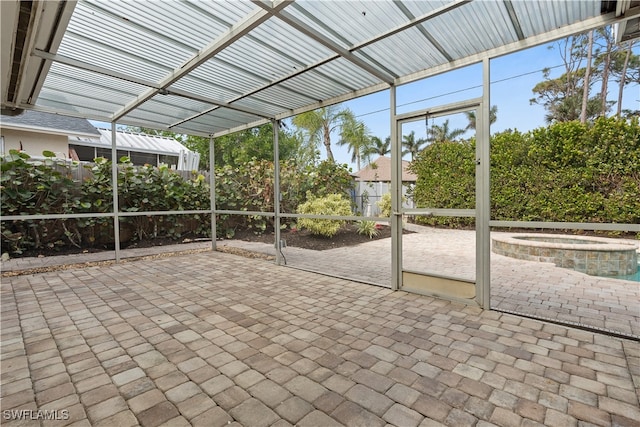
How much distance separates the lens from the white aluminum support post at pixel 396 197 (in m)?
3.65

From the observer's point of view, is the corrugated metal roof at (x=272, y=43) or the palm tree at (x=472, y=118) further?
the palm tree at (x=472, y=118)

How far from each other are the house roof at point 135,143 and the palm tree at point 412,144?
8.88 meters

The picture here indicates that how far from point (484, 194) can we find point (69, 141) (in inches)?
502

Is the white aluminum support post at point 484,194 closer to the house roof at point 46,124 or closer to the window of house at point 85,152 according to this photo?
the house roof at point 46,124

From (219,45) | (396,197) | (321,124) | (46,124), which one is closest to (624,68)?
(321,124)

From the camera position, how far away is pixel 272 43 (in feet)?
9.37

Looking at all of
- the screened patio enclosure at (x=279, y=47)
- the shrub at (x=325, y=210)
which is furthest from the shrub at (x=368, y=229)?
the screened patio enclosure at (x=279, y=47)

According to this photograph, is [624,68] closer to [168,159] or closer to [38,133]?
[168,159]

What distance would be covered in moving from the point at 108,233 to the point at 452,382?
24.0 feet

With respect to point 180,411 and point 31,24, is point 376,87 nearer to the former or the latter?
point 31,24

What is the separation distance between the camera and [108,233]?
6691mm

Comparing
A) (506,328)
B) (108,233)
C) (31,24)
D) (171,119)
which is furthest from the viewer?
(108,233)

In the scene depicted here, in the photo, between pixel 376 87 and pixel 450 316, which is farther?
pixel 376 87

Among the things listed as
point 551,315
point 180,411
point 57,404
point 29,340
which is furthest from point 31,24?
point 551,315
